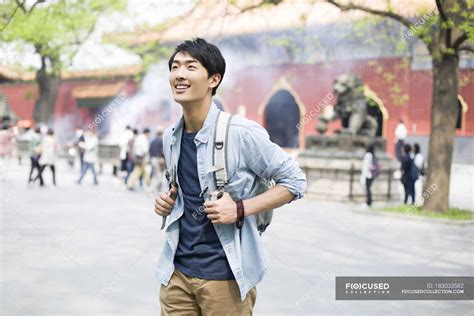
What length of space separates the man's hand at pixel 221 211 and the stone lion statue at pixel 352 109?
10.5 m

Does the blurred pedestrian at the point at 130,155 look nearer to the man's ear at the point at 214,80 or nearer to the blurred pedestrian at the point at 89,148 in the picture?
the blurred pedestrian at the point at 89,148

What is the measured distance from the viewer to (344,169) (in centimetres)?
1206

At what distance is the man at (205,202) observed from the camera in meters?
2.25

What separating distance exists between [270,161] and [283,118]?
65.8 ft

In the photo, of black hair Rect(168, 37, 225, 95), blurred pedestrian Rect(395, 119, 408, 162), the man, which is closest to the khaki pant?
the man

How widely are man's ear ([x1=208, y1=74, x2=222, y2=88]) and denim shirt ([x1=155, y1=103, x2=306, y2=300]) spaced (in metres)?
0.09

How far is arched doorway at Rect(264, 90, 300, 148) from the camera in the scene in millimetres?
21984

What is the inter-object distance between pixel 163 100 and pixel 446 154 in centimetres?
1368

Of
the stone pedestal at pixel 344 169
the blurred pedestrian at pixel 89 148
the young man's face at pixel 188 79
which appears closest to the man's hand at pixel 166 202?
the young man's face at pixel 188 79

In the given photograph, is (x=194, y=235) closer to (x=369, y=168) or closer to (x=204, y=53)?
(x=204, y=53)

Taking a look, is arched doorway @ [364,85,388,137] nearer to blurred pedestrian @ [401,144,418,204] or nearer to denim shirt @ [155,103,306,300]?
blurred pedestrian @ [401,144,418,204]

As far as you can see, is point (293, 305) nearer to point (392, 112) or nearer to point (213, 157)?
point (213, 157)

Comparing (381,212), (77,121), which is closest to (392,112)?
(381,212)

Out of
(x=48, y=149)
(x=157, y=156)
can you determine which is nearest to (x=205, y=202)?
(x=48, y=149)
